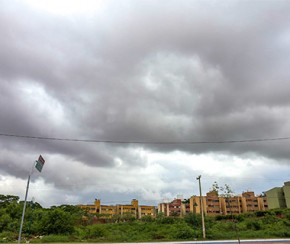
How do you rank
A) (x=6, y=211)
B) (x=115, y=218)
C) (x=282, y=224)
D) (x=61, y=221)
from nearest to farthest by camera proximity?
(x=61, y=221)
(x=282, y=224)
(x=6, y=211)
(x=115, y=218)

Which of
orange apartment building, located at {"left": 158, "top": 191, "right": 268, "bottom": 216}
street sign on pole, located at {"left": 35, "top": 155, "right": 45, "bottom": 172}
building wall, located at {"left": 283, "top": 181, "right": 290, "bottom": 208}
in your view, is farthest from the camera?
orange apartment building, located at {"left": 158, "top": 191, "right": 268, "bottom": 216}

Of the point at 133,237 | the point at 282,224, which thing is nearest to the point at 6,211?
the point at 133,237

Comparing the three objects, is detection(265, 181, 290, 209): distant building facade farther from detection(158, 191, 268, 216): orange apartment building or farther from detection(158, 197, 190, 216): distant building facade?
detection(158, 197, 190, 216): distant building facade

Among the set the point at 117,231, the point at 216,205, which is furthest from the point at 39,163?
the point at 216,205

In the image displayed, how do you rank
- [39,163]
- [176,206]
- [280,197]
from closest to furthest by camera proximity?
[39,163] → [280,197] → [176,206]

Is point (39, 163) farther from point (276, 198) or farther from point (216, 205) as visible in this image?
point (216, 205)

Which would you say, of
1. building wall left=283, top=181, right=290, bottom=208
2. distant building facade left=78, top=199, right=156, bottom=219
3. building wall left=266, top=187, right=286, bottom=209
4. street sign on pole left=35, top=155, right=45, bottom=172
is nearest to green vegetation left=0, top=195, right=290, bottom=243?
street sign on pole left=35, top=155, right=45, bottom=172

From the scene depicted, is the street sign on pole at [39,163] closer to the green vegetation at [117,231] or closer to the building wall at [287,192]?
the green vegetation at [117,231]

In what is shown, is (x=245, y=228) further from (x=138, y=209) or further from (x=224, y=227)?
(x=138, y=209)

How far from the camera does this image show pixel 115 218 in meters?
68.7

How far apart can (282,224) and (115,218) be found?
127 feet

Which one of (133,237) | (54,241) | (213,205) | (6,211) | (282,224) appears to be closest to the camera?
(54,241)

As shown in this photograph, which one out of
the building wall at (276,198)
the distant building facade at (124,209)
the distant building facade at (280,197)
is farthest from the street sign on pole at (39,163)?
the distant building facade at (124,209)

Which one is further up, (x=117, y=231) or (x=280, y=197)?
(x=280, y=197)
